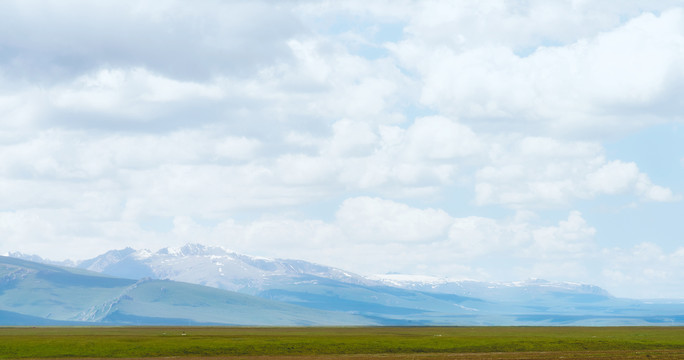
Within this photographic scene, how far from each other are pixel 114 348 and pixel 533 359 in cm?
8494

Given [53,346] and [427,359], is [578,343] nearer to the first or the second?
[427,359]

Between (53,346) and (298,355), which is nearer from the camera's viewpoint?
(298,355)

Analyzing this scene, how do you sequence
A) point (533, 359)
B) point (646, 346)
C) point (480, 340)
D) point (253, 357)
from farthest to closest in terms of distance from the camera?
point (480, 340) < point (646, 346) < point (253, 357) < point (533, 359)

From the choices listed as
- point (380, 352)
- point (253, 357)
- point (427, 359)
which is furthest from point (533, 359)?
point (253, 357)

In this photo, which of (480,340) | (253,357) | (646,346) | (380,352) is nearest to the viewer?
(253,357)

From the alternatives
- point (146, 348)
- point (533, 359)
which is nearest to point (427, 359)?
point (533, 359)

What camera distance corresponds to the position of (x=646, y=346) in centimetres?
18075

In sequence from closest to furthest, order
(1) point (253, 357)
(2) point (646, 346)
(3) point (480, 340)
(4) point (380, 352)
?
(1) point (253, 357) → (4) point (380, 352) → (2) point (646, 346) → (3) point (480, 340)

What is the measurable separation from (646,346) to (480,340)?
36.7m

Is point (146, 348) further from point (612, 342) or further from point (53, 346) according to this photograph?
point (612, 342)

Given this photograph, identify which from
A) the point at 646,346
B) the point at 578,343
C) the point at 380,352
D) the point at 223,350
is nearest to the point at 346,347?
the point at 380,352

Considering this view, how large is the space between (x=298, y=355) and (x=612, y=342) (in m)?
73.4

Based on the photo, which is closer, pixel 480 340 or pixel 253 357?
pixel 253 357

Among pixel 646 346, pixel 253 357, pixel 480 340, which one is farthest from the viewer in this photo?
pixel 480 340
